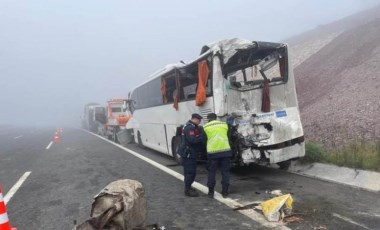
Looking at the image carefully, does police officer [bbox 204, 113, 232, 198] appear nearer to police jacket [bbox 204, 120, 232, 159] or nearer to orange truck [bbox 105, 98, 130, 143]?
police jacket [bbox 204, 120, 232, 159]

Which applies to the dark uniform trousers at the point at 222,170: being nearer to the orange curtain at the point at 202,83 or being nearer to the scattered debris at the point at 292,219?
the scattered debris at the point at 292,219

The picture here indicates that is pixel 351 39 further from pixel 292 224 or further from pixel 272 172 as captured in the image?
pixel 292 224

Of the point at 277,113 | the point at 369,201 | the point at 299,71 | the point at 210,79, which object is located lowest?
the point at 369,201

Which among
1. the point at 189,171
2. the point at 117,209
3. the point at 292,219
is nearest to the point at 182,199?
the point at 189,171

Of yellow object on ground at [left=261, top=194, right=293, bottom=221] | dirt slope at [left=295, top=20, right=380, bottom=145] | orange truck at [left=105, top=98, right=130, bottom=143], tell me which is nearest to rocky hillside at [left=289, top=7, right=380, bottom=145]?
dirt slope at [left=295, top=20, right=380, bottom=145]

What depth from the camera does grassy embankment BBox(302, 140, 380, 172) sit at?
8.37 metres

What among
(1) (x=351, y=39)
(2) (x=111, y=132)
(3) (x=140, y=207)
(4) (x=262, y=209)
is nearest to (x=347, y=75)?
(1) (x=351, y=39)

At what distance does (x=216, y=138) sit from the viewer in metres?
7.42

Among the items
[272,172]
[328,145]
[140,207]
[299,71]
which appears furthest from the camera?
[299,71]

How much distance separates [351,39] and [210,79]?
26437 millimetres

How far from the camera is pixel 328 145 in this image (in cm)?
1225

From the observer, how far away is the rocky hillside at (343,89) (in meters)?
14.2

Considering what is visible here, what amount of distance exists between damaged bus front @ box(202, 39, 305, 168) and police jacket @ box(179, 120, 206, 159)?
4.34 ft

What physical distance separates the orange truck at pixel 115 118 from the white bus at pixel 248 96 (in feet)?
37.6
